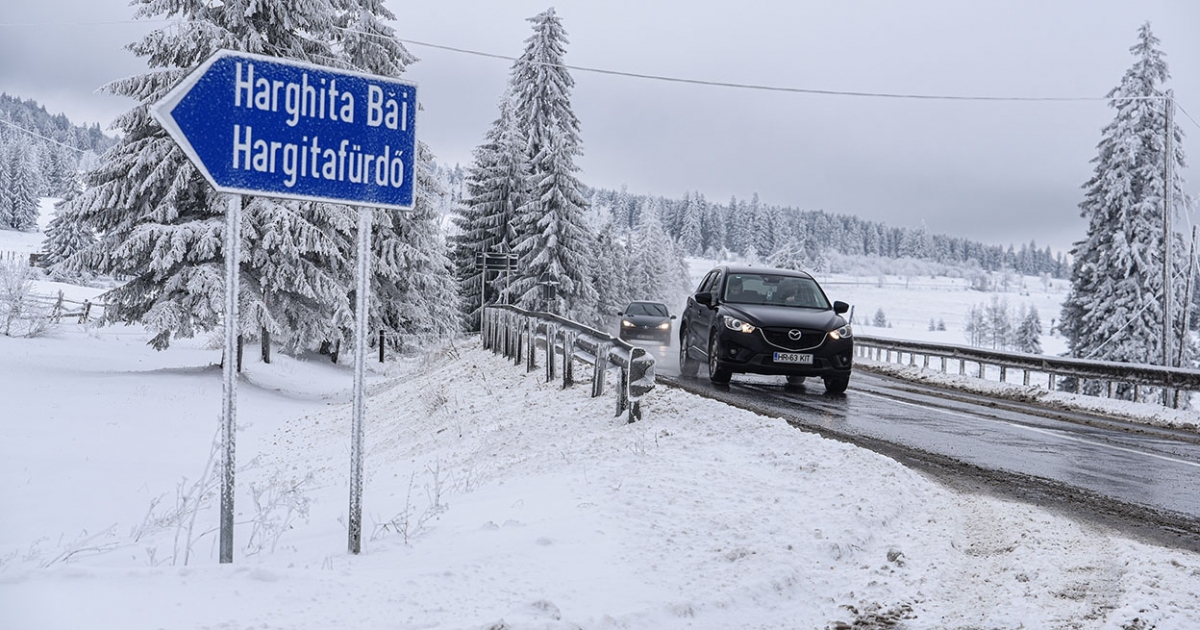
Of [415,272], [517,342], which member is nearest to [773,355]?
[517,342]

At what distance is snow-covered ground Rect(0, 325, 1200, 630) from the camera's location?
3684mm

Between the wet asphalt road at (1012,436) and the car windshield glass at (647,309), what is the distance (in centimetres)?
1539

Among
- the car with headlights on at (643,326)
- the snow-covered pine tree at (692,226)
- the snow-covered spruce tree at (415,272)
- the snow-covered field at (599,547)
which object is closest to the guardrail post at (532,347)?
the snow-covered field at (599,547)

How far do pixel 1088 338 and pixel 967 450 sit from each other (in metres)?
28.4

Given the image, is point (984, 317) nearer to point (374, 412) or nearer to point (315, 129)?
point (374, 412)

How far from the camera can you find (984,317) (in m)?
134

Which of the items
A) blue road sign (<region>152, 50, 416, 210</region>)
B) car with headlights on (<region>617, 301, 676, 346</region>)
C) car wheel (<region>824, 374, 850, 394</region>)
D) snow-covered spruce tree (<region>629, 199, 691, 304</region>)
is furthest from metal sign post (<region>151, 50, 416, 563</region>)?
snow-covered spruce tree (<region>629, 199, 691, 304</region>)

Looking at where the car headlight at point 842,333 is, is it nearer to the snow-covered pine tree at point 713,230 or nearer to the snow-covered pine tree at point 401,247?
the snow-covered pine tree at point 401,247

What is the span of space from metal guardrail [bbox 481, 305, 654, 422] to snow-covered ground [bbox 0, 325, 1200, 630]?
41cm

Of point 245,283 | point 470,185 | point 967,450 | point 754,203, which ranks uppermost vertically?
point 754,203

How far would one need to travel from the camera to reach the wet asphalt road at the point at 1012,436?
6789mm

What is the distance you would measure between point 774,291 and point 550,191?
24.9m

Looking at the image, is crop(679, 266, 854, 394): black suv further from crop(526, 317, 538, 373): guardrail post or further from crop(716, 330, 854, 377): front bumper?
crop(526, 317, 538, 373): guardrail post

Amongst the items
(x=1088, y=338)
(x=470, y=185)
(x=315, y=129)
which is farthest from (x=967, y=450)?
(x=470, y=185)
